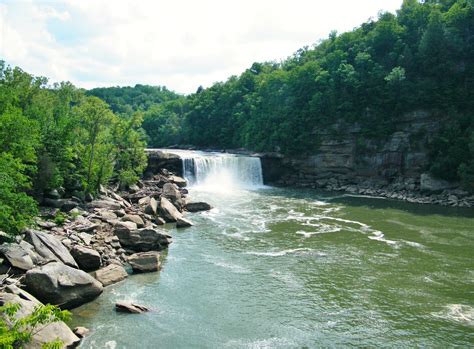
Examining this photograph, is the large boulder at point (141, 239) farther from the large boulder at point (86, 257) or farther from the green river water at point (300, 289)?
the large boulder at point (86, 257)

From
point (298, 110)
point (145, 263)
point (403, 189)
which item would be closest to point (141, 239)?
point (145, 263)

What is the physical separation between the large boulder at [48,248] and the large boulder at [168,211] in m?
12.4

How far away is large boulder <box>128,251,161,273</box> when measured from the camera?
70.2 ft

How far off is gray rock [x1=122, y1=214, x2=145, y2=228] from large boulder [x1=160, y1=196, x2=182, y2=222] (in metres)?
3.00

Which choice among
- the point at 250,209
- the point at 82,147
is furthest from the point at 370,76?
the point at 82,147

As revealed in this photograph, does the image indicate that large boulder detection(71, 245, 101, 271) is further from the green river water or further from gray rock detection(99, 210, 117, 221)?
gray rock detection(99, 210, 117, 221)

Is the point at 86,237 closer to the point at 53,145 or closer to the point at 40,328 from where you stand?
the point at 53,145

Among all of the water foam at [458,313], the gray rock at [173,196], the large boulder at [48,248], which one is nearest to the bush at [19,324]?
the large boulder at [48,248]

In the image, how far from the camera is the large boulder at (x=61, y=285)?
16.0m

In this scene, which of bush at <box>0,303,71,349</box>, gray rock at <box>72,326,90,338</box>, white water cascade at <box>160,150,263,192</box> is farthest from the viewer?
white water cascade at <box>160,150,263,192</box>

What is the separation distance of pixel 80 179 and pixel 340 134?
3391cm

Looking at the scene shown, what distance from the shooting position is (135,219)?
2908 centimetres

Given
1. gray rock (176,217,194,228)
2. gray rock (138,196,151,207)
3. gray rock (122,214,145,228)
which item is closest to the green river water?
gray rock (176,217,194,228)

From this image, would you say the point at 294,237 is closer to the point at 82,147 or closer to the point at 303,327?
the point at 303,327
